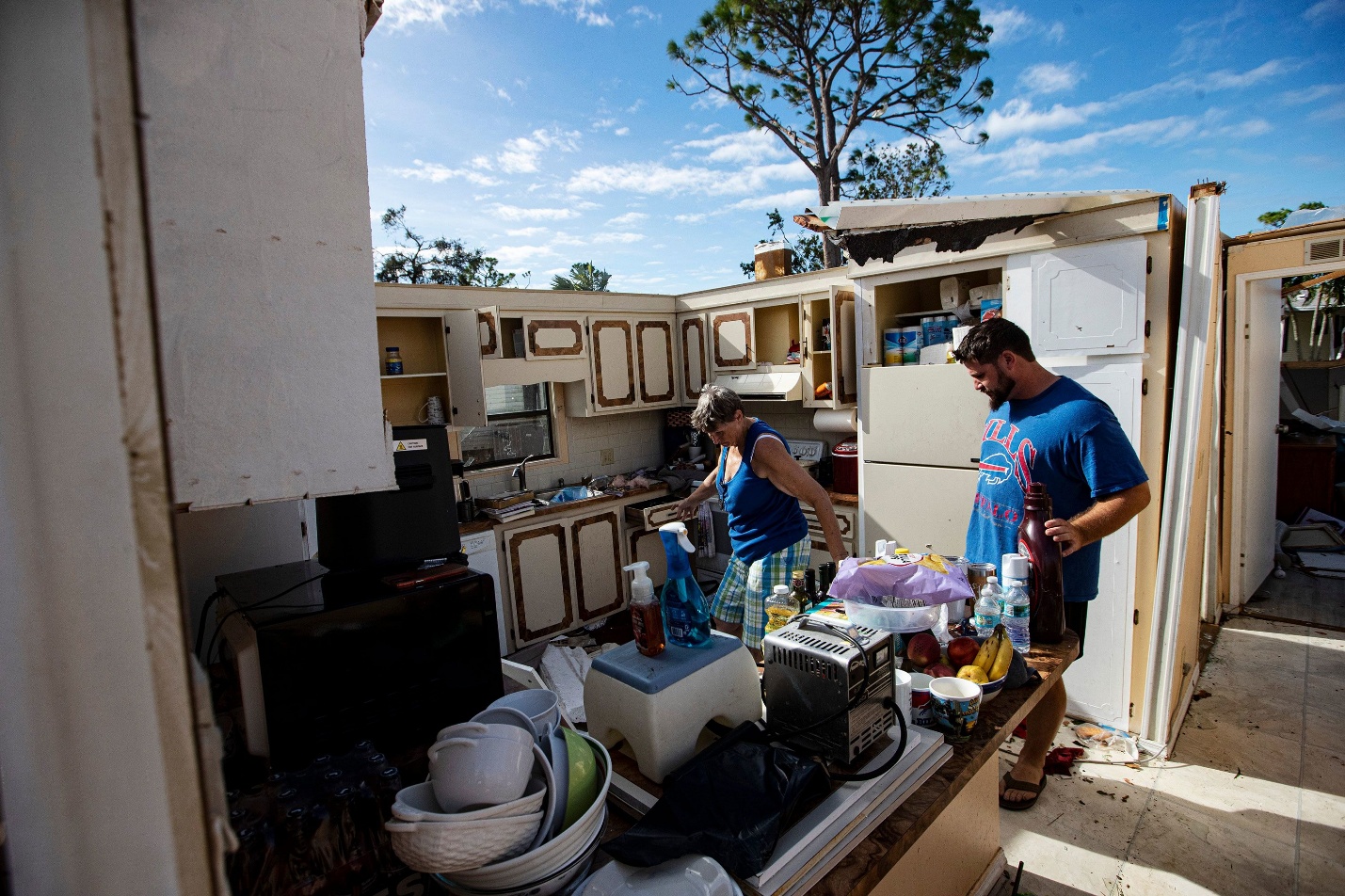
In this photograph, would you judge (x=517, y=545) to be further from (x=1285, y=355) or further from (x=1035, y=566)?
(x=1285, y=355)

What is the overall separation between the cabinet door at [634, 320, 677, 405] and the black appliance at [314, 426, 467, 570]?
11.8ft

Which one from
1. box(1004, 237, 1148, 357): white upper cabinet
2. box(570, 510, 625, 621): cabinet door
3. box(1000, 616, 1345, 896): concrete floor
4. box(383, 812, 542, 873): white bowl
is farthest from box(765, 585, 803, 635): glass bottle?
box(570, 510, 625, 621): cabinet door

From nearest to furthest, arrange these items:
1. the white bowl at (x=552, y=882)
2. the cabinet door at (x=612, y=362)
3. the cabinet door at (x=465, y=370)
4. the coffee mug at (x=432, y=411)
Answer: the white bowl at (x=552, y=882)
the cabinet door at (x=465, y=370)
the coffee mug at (x=432, y=411)
the cabinet door at (x=612, y=362)

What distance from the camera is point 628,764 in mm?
1354

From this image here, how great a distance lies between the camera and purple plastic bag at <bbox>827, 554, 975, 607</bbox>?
5.64ft

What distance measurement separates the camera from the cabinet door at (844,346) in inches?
163

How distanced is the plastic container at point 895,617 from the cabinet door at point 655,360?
3.66m

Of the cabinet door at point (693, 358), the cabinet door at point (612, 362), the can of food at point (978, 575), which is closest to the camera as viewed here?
the can of food at point (978, 575)

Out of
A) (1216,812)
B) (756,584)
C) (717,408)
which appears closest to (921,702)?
(756,584)

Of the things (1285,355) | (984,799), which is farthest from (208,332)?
(1285,355)

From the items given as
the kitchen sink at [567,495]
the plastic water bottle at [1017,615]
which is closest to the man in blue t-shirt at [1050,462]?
the plastic water bottle at [1017,615]

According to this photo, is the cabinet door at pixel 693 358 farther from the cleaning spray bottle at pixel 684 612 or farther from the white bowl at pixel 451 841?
the white bowl at pixel 451 841

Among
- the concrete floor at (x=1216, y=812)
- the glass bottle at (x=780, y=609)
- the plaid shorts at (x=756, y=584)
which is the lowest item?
the concrete floor at (x=1216, y=812)

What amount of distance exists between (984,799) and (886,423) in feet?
7.23
